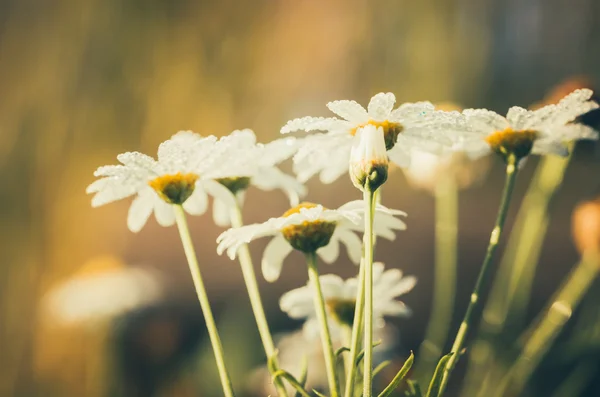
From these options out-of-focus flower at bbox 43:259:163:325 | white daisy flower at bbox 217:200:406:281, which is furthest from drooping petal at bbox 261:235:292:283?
out-of-focus flower at bbox 43:259:163:325

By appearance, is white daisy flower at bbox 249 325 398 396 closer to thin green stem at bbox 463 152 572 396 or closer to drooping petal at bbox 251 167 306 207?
thin green stem at bbox 463 152 572 396

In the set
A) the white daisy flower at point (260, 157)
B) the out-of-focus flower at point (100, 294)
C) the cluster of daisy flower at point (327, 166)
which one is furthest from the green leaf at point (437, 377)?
the out-of-focus flower at point (100, 294)

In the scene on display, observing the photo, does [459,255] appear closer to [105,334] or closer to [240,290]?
[240,290]

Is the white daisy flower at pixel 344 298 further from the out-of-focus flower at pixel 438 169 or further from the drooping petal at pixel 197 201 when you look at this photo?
the out-of-focus flower at pixel 438 169

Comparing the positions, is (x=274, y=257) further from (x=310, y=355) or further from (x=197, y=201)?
(x=310, y=355)

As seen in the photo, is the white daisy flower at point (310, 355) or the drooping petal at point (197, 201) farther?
the white daisy flower at point (310, 355)

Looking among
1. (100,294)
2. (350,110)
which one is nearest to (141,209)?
(350,110)
